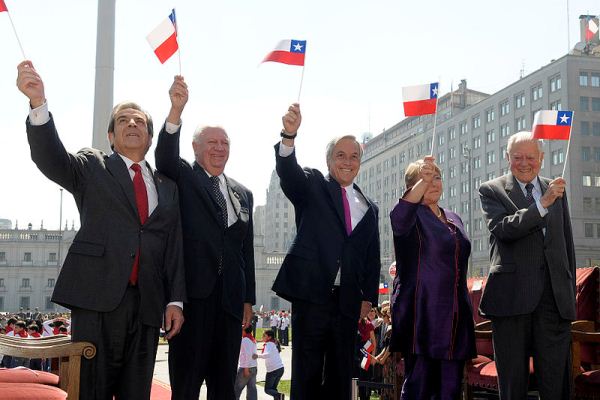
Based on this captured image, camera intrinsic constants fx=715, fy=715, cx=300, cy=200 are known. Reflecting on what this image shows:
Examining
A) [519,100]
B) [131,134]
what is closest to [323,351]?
[131,134]

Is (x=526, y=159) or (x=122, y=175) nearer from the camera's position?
(x=122, y=175)

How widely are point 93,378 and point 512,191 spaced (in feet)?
9.88

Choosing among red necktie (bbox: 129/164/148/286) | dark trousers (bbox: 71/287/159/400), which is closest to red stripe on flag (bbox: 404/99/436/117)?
red necktie (bbox: 129/164/148/286)

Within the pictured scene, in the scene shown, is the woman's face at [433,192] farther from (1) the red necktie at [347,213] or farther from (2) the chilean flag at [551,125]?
(2) the chilean flag at [551,125]

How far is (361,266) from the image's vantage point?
4.82 m

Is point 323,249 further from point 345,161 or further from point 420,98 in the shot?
point 420,98

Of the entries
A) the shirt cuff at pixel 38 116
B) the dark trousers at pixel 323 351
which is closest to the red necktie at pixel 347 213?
the dark trousers at pixel 323 351

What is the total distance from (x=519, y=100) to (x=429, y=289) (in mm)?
78248

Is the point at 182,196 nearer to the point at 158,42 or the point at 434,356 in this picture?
the point at 158,42

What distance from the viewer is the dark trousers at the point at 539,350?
4559 mm

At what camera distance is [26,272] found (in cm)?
10769

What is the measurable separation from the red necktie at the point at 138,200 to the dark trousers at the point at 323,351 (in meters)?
1.26

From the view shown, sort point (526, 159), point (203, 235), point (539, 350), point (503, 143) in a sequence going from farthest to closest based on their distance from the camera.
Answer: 1. point (503, 143)
2. point (526, 159)
3. point (539, 350)
4. point (203, 235)

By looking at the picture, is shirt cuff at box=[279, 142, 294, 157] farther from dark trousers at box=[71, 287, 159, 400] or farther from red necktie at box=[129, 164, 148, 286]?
dark trousers at box=[71, 287, 159, 400]
